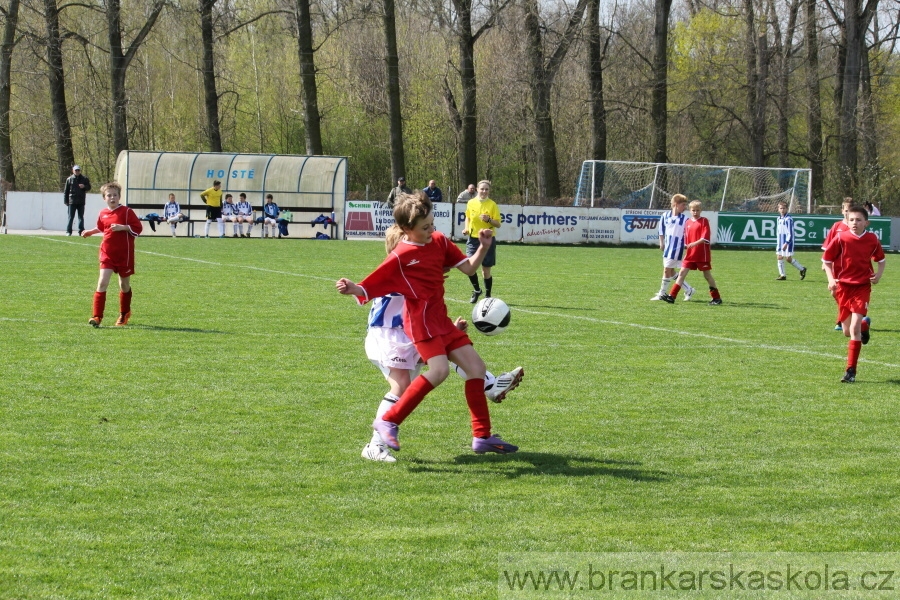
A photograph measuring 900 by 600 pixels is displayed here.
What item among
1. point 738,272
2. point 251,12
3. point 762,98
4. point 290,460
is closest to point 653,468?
point 290,460

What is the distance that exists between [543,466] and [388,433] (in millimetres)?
896

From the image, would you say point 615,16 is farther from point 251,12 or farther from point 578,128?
point 251,12

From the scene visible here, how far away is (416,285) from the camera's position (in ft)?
20.5

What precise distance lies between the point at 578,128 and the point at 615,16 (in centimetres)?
539

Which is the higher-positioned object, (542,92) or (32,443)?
(542,92)

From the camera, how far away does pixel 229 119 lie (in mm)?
57469

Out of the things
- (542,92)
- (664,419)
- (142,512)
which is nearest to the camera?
(142,512)

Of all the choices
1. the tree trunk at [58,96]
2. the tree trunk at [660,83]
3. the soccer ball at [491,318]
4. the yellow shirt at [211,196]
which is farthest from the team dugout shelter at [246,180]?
the soccer ball at [491,318]

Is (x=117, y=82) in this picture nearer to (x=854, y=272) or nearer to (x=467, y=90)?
(x=467, y=90)

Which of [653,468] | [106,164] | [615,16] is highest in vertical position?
[615,16]

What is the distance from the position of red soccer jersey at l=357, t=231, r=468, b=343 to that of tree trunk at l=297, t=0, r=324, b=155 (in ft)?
110

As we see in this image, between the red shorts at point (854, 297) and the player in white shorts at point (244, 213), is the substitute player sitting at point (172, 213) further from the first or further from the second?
the red shorts at point (854, 297)

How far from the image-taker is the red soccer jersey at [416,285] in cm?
618

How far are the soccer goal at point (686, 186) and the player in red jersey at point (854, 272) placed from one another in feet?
83.0
